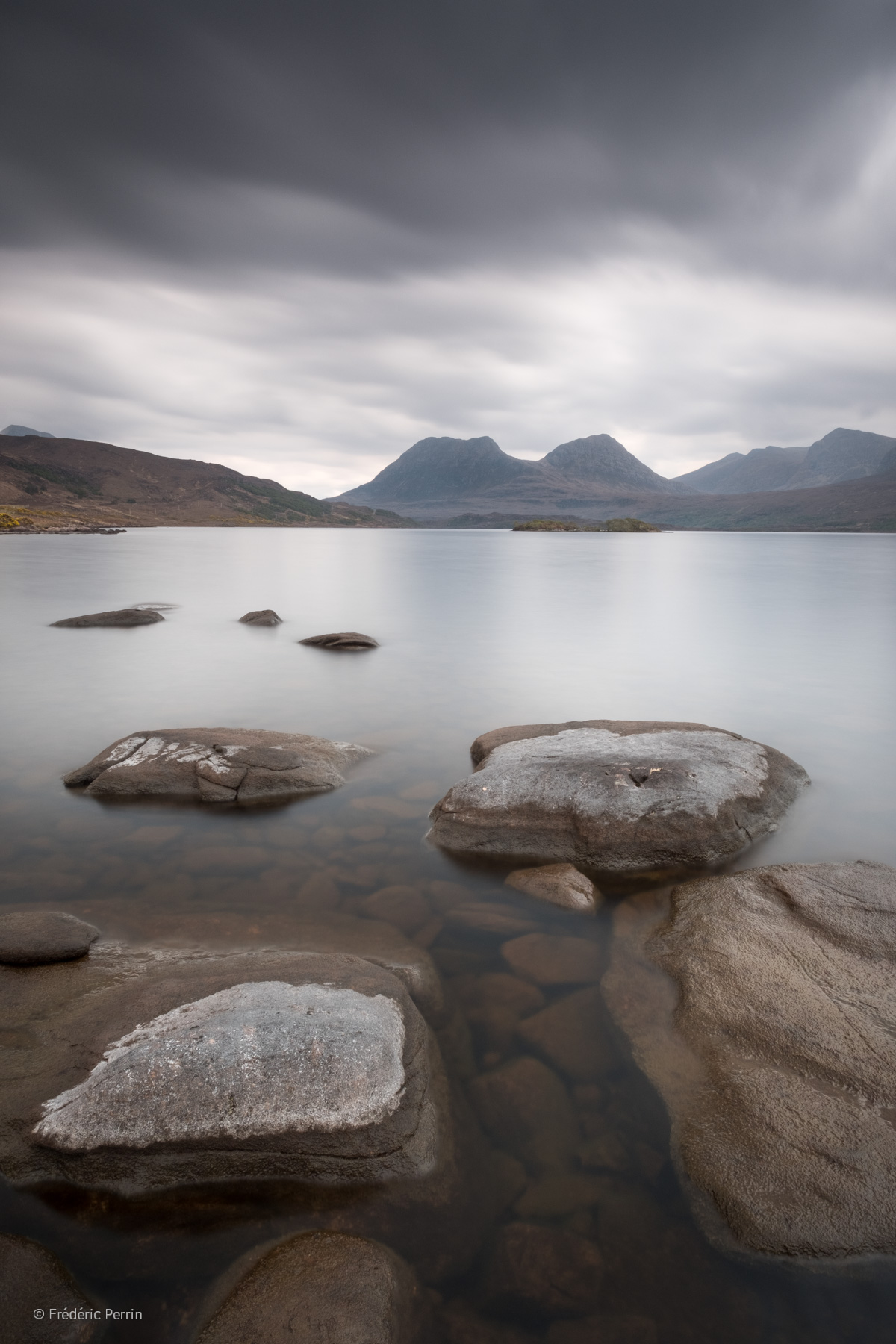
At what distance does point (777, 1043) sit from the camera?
533cm

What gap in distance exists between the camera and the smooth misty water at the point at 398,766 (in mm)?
3844

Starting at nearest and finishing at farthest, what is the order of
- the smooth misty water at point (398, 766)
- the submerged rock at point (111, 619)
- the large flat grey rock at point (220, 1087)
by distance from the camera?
1. the smooth misty water at point (398, 766)
2. the large flat grey rock at point (220, 1087)
3. the submerged rock at point (111, 619)

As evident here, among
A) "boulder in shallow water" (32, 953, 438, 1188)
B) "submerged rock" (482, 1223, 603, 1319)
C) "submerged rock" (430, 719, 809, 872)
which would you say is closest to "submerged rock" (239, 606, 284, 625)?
"submerged rock" (430, 719, 809, 872)

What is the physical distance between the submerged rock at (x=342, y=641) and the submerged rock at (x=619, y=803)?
13371 mm

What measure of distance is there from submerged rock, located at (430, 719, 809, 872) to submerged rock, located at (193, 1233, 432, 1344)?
498cm

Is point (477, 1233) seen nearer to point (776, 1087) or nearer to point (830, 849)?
point (776, 1087)

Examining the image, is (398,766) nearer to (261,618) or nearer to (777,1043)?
(777,1043)

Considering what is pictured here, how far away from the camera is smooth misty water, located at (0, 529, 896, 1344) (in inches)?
151

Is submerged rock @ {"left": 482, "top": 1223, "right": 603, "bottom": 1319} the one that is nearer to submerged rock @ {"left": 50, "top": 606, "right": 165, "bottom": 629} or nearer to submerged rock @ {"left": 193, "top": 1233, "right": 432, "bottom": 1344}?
submerged rock @ {"left": 193, "top": 1233, "right": 432, "bottom": 1344}

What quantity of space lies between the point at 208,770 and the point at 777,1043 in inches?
332

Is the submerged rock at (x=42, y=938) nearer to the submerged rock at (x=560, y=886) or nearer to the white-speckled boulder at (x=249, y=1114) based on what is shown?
the white-speckled boulder at (x=249, y=1114)

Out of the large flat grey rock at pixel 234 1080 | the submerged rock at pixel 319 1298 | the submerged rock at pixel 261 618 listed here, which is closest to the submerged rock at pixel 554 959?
the large flat grey rock at pixel 234 1080

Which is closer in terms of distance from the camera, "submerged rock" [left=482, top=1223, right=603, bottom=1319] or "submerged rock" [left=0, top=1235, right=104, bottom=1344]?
"submerged rock" [left=0, top=1235, right=104, bottom=1344]

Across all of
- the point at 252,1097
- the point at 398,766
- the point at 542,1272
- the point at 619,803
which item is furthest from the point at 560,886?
the point at 398,766
